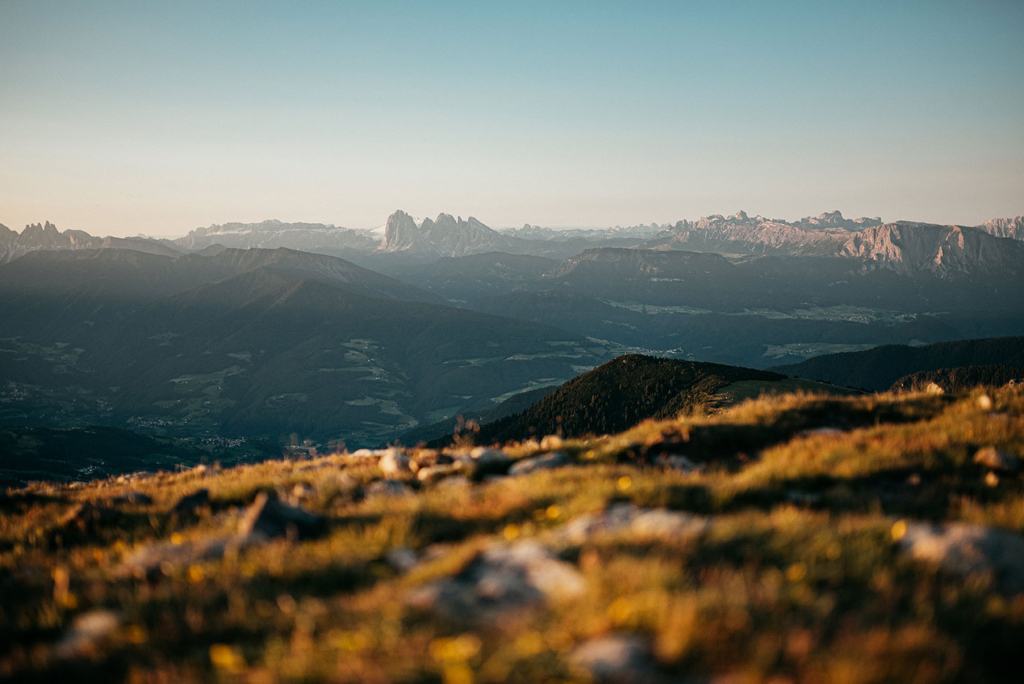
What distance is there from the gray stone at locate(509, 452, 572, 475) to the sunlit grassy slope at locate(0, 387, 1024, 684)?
0.70 m

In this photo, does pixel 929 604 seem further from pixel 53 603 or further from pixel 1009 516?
pixel 53 603

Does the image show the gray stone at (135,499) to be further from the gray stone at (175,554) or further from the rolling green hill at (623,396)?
the rolling green hill at (623,396)

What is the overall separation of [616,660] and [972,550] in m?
4.72

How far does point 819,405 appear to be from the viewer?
15.8 meters

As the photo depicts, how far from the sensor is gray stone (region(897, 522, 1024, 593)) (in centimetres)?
550

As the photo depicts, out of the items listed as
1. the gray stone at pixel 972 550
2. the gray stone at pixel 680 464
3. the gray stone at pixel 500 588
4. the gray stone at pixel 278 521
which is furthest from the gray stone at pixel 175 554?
the gray stone at pixel 972 550

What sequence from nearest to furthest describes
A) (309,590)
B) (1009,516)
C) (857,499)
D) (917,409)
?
(309,590) < (1009,516) < (857,499) < (917,409)

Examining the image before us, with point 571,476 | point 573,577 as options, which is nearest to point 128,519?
point 571,476

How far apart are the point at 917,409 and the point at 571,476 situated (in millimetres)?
12060

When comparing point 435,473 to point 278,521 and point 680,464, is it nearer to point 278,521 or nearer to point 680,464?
point 278,521

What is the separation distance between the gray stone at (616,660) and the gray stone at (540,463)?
694cm

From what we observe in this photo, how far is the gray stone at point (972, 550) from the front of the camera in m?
5.50

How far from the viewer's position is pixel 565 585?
5.23 metres

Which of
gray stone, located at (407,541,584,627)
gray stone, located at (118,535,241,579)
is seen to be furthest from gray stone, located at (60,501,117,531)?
gray stone, located at (407,541,584,627)
